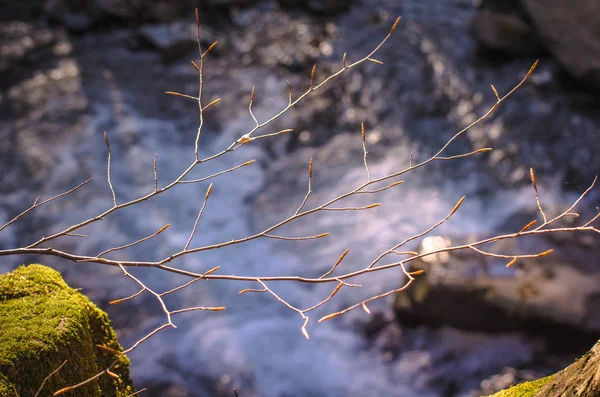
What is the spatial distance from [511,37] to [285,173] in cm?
397

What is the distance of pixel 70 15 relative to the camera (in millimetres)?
10023

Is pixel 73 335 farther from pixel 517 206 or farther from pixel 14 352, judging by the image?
pixel 517 206

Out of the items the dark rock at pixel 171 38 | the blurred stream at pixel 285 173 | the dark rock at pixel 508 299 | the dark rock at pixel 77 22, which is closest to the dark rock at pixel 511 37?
Answer: the blurred stream at pixel 285 173

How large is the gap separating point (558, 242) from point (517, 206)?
1.39 metres

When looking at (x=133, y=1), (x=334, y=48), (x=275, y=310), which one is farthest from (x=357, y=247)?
(x=133, y=1)

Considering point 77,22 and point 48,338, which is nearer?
point 48,338

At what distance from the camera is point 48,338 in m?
1.79

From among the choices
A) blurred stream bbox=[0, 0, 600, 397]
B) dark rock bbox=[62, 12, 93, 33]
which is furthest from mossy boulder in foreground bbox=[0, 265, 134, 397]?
dark rock bbox=[62, 12, 93, 33]

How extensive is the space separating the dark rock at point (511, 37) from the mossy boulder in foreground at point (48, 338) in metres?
7.56

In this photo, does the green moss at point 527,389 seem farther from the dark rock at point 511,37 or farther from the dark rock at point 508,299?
the dark rock at point 511,37

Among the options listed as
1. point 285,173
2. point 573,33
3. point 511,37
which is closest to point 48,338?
point 285,173

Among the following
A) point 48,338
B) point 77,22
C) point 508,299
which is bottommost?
point 508,299

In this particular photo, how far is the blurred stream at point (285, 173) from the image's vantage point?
184 inches

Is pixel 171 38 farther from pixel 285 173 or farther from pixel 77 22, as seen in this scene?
pixel 285 173
